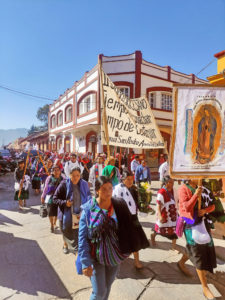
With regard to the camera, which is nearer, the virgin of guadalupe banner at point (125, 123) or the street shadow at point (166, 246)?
the street shadow at point (166, 246)

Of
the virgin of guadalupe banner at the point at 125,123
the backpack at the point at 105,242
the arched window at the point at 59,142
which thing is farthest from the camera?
the arched window at the point at 59,142

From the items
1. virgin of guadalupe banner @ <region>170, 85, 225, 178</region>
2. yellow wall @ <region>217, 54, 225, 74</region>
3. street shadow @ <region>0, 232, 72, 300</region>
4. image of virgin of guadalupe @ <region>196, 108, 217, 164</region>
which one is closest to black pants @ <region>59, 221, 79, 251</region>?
street shadow @ <region>0, 232, 72, 300</region>

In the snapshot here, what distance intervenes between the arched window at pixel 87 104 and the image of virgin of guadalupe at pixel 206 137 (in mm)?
14651

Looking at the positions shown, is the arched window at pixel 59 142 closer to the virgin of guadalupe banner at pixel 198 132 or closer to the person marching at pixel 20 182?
the person marching at pixel 20 182

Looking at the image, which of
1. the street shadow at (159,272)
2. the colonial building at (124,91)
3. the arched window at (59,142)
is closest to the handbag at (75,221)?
the street shadow at (159,272)

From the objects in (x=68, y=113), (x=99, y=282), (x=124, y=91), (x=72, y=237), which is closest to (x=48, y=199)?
(x=72, y=237)

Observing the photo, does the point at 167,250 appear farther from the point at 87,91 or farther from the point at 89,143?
the point at 87,91

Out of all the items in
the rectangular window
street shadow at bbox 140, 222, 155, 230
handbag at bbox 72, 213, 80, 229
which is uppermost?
the rectangular window

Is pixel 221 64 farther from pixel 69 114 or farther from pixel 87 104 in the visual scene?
pixel 69 114

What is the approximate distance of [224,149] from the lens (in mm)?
2770

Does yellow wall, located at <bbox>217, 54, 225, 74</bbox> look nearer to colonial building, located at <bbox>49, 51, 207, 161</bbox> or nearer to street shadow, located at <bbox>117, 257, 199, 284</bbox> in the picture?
street shadow, located at <bbox>117, 257, 199, 284</bbox>

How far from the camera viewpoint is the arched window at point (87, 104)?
1719 centimetres

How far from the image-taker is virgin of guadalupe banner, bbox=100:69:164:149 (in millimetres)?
4305

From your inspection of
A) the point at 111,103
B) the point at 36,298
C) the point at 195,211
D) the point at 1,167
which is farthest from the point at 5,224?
the point at 1,167
